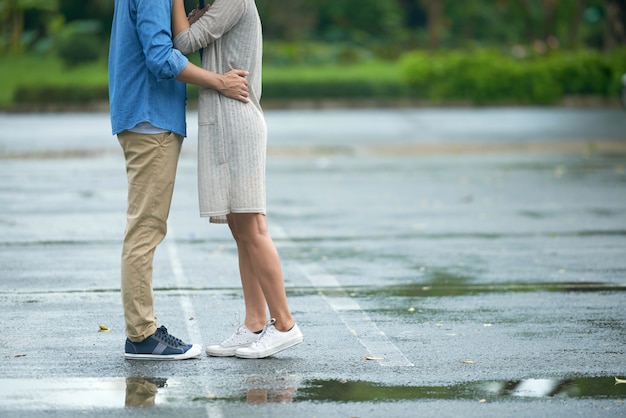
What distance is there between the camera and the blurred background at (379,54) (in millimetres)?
36219

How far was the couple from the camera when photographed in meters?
5.95

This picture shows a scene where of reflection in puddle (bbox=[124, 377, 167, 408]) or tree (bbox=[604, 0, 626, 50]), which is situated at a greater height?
reflection in puddle (bbox=[124, 377, 167, 408])

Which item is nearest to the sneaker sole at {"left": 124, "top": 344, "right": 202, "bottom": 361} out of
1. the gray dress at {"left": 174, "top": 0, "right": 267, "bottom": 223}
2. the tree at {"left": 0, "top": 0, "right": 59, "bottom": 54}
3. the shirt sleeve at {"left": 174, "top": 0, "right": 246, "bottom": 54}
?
the gray dress at {"left": 174, "top": 0, "right": 267, "bottom": 223}

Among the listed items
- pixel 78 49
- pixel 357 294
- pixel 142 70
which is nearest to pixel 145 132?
pixel 142 70

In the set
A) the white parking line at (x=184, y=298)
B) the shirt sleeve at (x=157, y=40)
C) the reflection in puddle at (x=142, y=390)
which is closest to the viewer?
the reflection in puddle at (x=142, y=390)

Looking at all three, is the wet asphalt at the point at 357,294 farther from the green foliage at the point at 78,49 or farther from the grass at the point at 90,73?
the green foliage at the point at 78,49

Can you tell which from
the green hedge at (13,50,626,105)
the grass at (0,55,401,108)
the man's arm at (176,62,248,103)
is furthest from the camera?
the grass at (0,55,401,108)

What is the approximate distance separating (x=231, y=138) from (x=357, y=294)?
7.80 feet

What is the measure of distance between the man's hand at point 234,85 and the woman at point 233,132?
50 mm

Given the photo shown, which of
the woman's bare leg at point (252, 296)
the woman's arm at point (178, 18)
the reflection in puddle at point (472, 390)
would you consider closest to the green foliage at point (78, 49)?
the woman's bare leg at point (252, 296)

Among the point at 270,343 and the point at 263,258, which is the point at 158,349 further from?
the point at 263,258

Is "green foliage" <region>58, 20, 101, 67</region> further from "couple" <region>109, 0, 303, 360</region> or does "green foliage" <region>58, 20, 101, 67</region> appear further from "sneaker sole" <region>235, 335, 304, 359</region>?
"sneaker sole" <region>235, 335, 304, 359</region>

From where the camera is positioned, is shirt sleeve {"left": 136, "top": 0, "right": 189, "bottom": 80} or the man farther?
the man

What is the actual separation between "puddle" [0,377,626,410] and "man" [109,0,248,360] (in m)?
0.47
